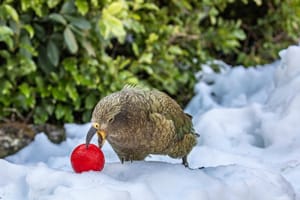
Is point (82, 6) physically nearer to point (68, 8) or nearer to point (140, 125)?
point (68, 8)

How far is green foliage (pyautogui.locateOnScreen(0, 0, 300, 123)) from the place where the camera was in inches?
152

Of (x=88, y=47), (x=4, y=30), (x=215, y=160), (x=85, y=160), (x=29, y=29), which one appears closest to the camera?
(x=85, y=160)

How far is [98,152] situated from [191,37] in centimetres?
290

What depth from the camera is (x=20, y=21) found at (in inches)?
152

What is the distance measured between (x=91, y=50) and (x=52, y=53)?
0.27 metres

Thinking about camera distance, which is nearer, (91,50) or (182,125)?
(182,125)

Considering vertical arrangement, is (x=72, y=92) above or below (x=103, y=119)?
below

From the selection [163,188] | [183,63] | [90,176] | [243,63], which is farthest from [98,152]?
[243,63]

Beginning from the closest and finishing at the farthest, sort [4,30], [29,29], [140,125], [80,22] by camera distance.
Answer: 1. [140,125]
2. [4,30]
3. [29,29]
4. [80,22]

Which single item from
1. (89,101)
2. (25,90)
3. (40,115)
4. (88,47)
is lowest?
(40,115)

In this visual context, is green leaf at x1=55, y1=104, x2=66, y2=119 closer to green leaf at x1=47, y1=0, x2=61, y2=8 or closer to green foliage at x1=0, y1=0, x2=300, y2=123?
green foliage at x1=0, y1=0, x2=300, y2=123

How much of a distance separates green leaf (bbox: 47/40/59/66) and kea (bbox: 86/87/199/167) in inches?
55.6

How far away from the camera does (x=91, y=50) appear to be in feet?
13.3

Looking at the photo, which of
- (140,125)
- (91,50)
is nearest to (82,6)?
(91,50)
